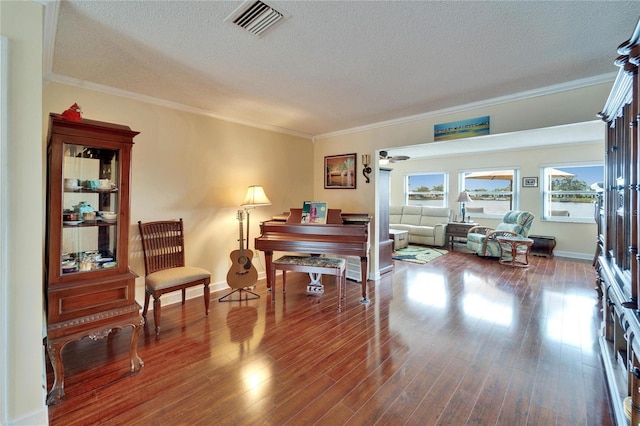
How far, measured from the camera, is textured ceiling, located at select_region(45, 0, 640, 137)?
1.76m

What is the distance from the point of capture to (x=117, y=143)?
2137mm

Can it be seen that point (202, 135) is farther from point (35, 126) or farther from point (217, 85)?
point (35, 126)

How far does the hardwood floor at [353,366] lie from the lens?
173 centimetres

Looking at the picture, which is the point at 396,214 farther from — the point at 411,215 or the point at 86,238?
the point at 86,238

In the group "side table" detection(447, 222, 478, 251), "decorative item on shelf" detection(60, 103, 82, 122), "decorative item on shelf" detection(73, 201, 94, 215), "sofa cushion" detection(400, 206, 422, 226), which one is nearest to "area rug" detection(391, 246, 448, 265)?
"side table" detection(447, 222, 478, 251)

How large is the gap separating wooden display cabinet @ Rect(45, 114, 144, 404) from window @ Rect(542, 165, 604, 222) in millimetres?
8311

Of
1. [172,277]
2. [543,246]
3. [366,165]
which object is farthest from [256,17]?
[543,246]

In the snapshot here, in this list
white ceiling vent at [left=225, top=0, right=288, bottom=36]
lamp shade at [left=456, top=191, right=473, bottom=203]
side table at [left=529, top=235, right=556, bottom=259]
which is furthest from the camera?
lamp shade at [left=456, top=191, right=473, bottom=203]

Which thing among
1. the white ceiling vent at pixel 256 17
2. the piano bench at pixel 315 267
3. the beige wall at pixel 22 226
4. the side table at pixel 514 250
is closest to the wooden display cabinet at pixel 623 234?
the white ceiling vent at pixel 256 17

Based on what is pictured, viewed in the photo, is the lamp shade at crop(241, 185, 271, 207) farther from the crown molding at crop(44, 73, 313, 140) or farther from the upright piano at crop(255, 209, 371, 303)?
the crown molding at crop(44, 73, 313, 140)

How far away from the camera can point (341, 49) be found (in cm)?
221

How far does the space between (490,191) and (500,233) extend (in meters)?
2.20

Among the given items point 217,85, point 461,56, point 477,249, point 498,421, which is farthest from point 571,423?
point 477,249

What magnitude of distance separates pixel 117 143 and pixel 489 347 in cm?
358
